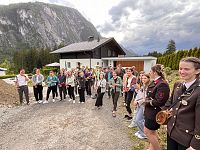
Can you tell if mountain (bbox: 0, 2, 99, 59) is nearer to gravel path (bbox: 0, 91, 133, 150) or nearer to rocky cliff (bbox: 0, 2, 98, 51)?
rocky cliff (bbox: 0, 2, 98, 51)

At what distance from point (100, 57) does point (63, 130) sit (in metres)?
28.2

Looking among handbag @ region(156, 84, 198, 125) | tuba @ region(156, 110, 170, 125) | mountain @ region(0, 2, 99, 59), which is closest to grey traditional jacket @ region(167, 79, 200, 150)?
handbag @ region(156, 84, 198, 125)

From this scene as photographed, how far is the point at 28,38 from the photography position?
161m

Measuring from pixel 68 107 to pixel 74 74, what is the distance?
231 cm

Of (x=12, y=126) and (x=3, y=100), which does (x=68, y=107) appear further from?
(x=3, y=100)

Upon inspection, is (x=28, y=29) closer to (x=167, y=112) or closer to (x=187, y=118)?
(x=167, y=112)

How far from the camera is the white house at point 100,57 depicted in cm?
3130

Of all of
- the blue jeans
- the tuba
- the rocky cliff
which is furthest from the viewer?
the rocky cliff

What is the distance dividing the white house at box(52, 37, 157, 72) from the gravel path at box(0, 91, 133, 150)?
21991 millimetres

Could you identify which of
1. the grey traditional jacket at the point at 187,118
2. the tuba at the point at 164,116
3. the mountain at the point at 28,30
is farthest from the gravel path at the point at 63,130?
the mountain at the point at 28,30

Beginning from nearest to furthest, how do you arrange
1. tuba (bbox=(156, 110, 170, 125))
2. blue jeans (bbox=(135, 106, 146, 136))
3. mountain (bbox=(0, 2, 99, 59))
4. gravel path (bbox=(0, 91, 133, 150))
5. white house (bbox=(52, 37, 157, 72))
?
tuba (bbox=(156, 110, 170, 125))
gravel path (bbox=(0, 91, 133, 150))
blue jeans (bbox=(135, 106, 146, 136))
white house (bbox=(52, 37, 157, 72))
mountain (bbox=(0, 2, 99, 59))

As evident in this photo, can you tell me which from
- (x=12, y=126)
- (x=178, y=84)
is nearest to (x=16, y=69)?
(x=12, y=126)

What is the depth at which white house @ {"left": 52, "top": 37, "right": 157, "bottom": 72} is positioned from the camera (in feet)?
103

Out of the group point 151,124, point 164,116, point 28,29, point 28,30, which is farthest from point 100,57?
point 28,29
